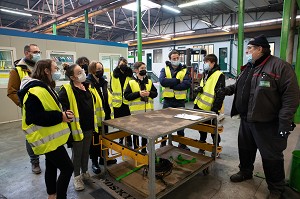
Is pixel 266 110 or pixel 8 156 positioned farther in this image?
pixel 8 156

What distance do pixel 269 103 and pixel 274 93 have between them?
11 centimetres

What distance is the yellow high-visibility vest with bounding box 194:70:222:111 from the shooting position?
2838mm

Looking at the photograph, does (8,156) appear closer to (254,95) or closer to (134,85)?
(134,85)

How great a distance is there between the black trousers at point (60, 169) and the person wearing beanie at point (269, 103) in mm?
1878

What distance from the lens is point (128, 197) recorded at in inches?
74.6

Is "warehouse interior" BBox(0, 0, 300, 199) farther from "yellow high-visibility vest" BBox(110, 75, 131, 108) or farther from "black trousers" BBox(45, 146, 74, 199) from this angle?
"yellow high-visibility vest" BBox(110, 75, 131, 108)

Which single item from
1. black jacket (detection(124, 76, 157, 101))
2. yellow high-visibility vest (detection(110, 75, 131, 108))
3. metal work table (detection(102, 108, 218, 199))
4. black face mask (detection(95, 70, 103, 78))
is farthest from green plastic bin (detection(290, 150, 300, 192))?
black face mask (detection(95, 70, 103, 78))

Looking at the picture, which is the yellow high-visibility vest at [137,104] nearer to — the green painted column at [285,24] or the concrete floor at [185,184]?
the concrete floor at [185,184]

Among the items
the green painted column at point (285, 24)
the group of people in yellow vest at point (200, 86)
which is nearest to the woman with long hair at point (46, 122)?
the group of people in yellow vest at point (200, 86)

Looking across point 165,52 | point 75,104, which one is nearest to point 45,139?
point 75,104

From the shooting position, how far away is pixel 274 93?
195cm

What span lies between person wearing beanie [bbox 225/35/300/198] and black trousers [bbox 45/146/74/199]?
1878 millimetres

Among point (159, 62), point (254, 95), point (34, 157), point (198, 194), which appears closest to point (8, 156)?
point (34, 157)

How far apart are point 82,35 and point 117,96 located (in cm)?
1634
